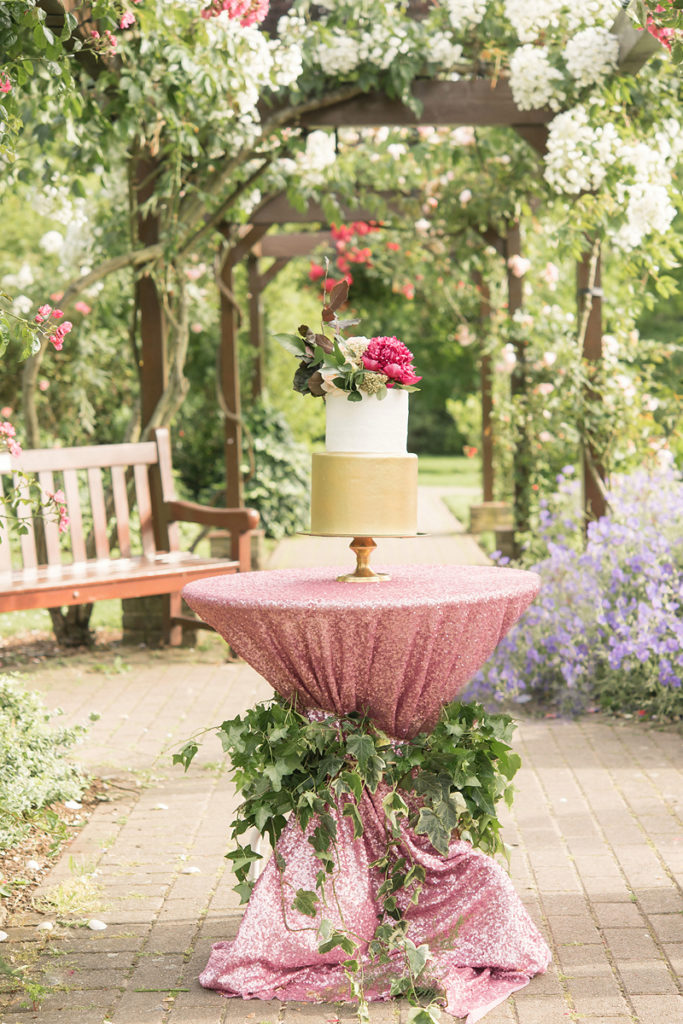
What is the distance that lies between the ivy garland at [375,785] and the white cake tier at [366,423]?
2.06 ft

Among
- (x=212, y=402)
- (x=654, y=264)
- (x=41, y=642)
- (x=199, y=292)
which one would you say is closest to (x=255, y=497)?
(x=212, y=402)

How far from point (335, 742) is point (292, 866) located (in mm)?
312

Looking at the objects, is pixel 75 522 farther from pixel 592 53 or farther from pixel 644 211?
pixel 592 53

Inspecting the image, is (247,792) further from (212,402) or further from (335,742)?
(212,402)

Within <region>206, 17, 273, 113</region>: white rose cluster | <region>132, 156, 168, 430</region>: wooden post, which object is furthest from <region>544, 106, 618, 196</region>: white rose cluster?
<region>132, 156, 168, 430</region>: wooden post

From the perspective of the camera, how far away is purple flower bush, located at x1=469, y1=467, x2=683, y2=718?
5129 mm

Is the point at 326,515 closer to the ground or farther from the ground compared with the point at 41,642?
farther from the ground

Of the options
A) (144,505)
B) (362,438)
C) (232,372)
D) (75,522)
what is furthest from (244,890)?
(232,372)

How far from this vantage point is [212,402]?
13320mm

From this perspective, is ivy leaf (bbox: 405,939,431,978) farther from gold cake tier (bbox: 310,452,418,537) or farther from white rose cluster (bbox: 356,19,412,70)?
white rose cluster (bbox: 356,19,412,70)

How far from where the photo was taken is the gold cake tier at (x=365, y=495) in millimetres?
3004

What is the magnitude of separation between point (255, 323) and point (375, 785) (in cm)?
995

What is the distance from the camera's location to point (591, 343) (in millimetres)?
6922

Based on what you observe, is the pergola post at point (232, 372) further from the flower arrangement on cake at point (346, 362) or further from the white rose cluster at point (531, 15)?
the flower arrangement on cake at point (346, 362)
